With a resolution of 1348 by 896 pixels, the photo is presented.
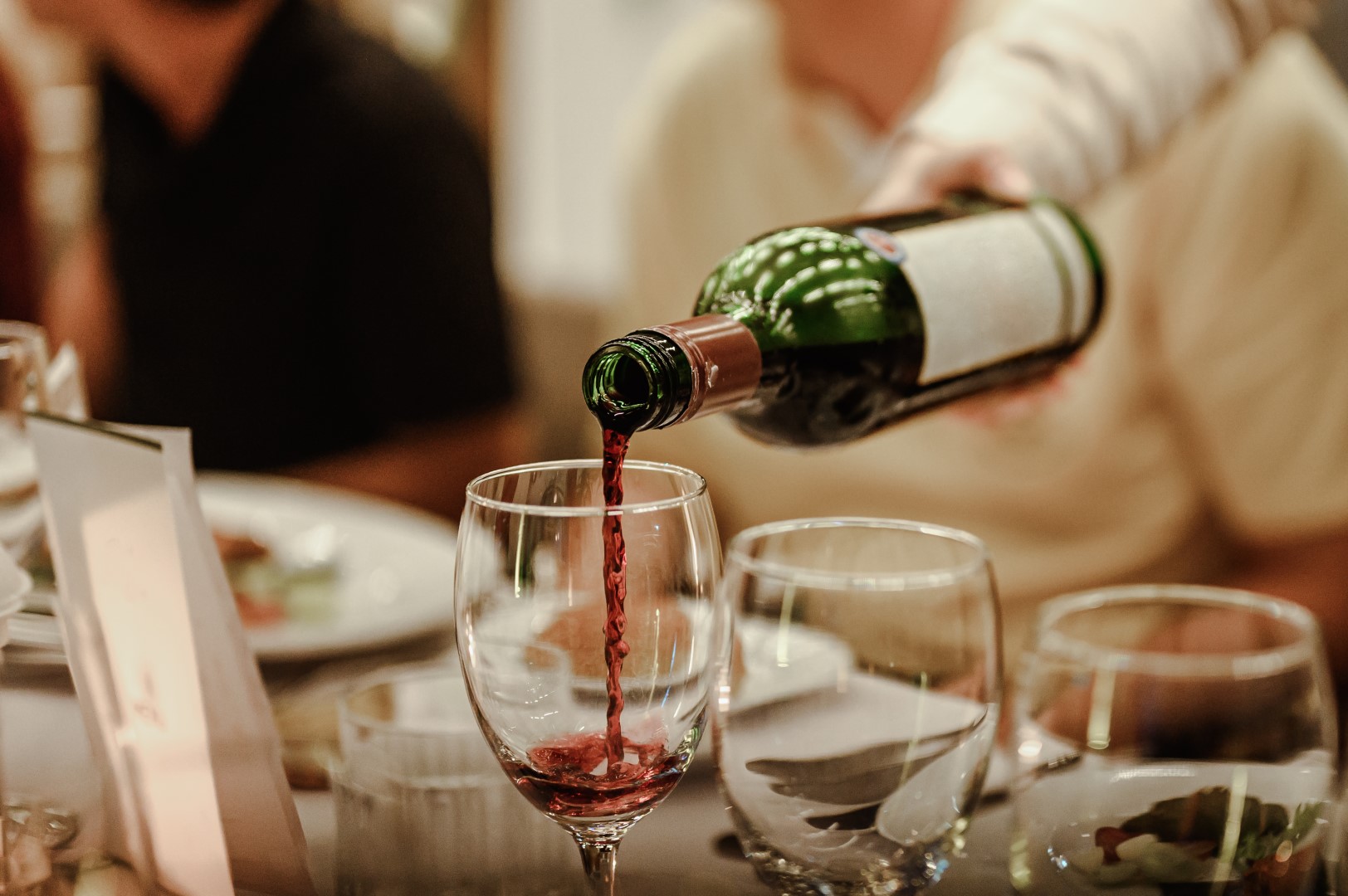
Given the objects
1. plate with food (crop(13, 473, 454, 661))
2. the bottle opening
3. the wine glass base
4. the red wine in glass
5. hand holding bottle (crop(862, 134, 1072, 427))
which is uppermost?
hand holding bottle (crop(862, 134, 1072, 427))

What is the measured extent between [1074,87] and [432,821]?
24.8 inches

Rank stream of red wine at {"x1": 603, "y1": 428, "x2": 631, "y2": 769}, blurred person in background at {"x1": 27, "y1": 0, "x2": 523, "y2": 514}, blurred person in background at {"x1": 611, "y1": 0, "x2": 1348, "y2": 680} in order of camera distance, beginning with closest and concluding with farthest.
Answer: stream of red wine at {"x1": 603, "y1": 428, "x2": 631, "y2": 769} < blurred person in background at {"x1": 611, "y1": 0, "x2": 1348, "y2": 680} < blurred person in background at {"x1": 27, "y1": 0, "x2": 523, "y2": 514}

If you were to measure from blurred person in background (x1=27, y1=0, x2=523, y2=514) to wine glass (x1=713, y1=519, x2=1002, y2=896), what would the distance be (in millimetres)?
1366

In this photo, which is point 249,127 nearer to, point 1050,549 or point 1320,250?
point 1050,549

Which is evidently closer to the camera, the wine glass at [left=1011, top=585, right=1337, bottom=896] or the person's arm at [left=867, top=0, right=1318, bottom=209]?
the wine glass at [left=1011, top=585, right=1337, bottom=896]

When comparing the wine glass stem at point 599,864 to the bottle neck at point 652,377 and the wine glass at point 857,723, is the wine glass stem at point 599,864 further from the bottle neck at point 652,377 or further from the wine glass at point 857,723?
the bottle neck at point 652,377

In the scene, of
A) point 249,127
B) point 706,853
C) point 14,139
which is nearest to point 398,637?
point 706,853

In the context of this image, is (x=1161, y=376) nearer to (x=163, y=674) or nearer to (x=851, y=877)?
(x=851, y=877)

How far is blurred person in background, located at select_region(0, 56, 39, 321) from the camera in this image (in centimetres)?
211

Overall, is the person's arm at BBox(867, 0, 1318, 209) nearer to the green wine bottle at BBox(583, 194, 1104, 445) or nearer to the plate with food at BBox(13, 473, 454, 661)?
the green wine bottle at BBox(583, 194, 1104, 445)

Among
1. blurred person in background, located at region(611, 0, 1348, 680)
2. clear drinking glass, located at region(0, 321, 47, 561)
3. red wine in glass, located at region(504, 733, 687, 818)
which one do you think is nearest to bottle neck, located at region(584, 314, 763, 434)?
red wine in glass, located at region(504, 733, 687, 818)

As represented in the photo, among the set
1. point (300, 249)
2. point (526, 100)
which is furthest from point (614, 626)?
point (526, 100)

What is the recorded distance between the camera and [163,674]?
19.0 inches

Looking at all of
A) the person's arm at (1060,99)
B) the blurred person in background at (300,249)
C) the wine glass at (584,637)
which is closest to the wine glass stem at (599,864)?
the wine glass at (584,637)
